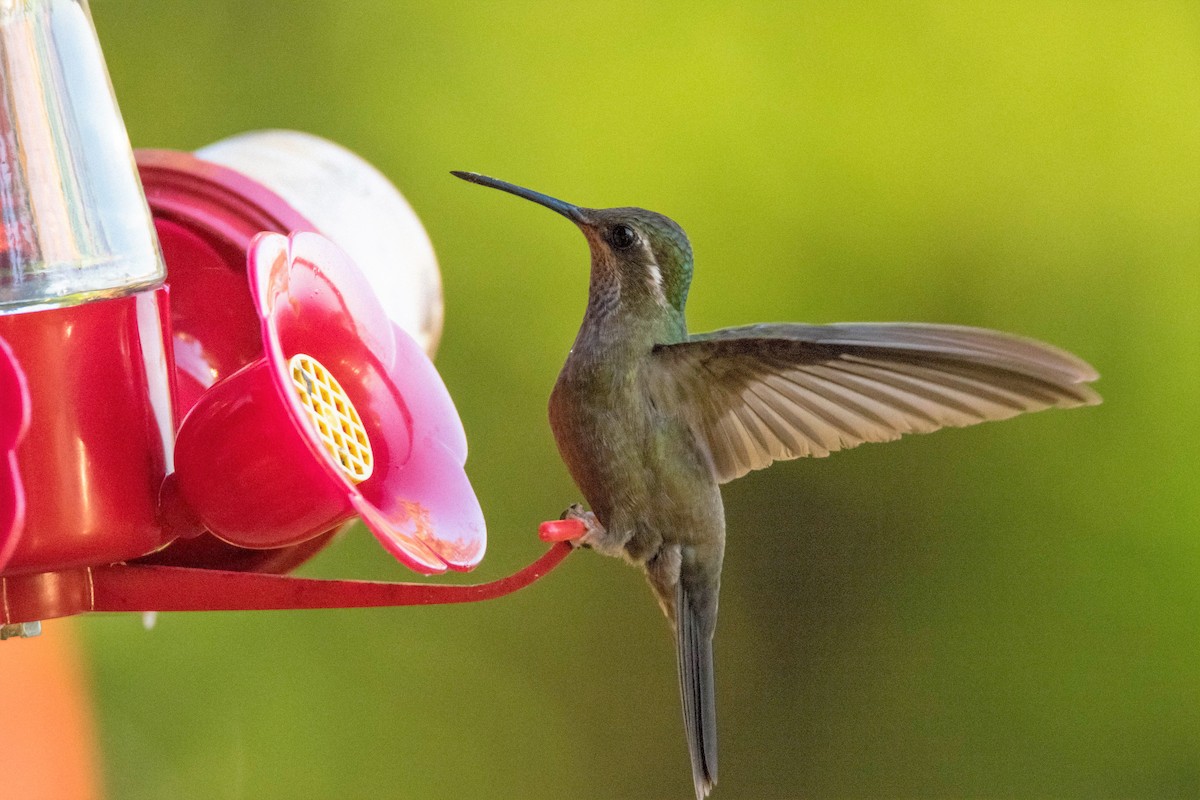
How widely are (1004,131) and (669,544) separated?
2.58 metres

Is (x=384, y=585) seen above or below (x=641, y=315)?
below

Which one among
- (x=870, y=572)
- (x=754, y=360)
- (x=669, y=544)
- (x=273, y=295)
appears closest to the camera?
(x=273, y=295)

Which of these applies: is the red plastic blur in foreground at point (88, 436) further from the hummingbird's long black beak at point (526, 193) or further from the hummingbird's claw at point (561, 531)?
the hummingbird's long black beak at point (526, 193)

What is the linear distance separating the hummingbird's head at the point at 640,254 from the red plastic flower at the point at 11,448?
1.14 metres

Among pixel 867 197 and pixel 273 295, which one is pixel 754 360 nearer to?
pixel 273 295

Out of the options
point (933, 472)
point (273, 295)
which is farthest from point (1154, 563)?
point (273, 295)

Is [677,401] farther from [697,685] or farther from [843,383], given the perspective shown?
[697,685]

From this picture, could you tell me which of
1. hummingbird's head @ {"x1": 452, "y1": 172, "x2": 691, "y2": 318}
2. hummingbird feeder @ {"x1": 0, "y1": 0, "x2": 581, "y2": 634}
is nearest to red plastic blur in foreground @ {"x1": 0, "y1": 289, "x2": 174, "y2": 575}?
hummingbird feeder @ {"x1": 0, "y1": 0, "x2": 581, "y2": 634}

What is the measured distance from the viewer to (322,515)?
5.89 ft

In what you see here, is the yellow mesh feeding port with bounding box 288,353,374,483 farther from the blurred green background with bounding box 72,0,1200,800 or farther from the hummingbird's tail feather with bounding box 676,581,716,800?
the blurred green background with bounding box 72,0,1200,800

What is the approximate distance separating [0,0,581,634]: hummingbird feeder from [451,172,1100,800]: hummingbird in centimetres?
40

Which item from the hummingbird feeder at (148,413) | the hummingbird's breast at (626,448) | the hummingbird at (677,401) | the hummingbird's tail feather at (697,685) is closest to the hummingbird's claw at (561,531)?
the hummingbird feeder at (148,413)

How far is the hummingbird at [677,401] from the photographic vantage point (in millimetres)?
2338

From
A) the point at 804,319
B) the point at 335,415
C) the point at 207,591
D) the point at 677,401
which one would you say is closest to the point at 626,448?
the point at 677,401
